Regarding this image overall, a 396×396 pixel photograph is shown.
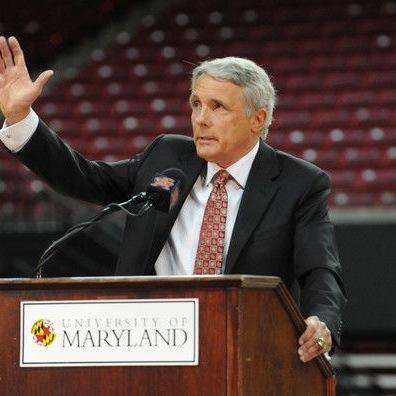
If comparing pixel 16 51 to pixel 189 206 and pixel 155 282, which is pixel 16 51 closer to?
pixel 189 206

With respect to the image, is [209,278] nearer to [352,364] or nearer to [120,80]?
[352,364]

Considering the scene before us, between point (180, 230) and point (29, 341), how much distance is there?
2.12 feet

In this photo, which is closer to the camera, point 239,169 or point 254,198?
point 254,198

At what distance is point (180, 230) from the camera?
2.92 metres

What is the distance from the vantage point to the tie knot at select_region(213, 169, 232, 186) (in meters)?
2.95

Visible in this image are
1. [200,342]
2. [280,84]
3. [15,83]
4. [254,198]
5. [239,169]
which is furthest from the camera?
[280,84]

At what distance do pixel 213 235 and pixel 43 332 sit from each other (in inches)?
23.8

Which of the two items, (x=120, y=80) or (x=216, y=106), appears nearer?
(x=216, y=106)

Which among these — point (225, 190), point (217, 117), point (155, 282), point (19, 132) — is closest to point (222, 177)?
point (225, 190)

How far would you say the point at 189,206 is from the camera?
9.70 feet

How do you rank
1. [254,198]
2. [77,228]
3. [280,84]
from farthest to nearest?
[280,84] → [254,198] → [77,228]

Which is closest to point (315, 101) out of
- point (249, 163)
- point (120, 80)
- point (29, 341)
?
point (120, 80)

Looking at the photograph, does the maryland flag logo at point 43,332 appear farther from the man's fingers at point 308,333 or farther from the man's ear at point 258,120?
the man's ear at point 258,120

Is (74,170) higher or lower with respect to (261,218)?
higher
